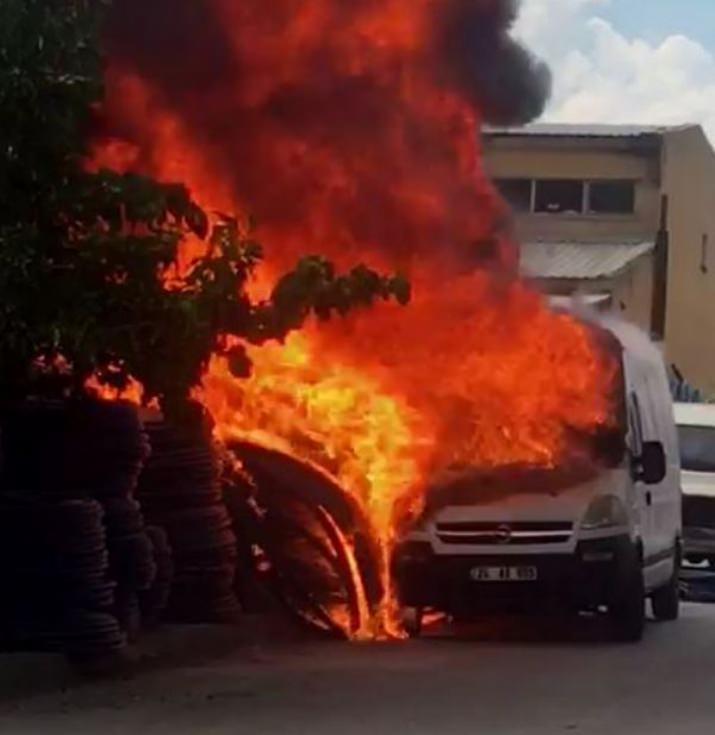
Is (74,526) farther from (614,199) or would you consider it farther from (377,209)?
(614,199)

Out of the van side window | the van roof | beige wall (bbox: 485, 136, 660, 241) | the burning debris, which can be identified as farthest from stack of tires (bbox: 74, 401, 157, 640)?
beige wall (bbox: 485, 136, 660, 241)

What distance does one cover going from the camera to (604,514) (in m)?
18.1

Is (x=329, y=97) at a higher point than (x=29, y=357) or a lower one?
higher

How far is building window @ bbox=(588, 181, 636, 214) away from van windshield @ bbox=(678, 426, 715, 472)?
18.8 meters

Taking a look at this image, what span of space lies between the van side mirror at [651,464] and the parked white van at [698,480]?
8.22 m

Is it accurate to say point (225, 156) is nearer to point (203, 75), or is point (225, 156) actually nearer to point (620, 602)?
point (203, 75)

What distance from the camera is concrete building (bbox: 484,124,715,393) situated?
43.9 metres

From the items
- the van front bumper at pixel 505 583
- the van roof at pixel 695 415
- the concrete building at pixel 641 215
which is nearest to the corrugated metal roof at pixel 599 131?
the concrete building at pixel 641 215

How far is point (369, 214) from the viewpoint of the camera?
17766 mm

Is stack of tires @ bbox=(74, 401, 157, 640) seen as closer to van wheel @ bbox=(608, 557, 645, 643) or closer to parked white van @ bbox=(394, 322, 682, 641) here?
parked white van @ bbox=(394, 322, 682, 641)

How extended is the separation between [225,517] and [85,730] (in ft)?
15.9

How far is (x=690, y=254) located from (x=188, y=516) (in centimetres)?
3650

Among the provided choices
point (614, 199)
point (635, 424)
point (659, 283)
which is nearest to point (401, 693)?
point (635, 424)

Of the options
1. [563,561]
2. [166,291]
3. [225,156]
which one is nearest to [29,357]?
[166,291]
